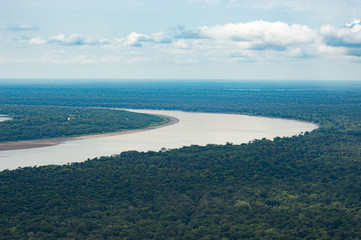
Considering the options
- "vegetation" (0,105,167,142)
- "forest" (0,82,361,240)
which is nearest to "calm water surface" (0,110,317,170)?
"vegetation" (0,105,167,142)

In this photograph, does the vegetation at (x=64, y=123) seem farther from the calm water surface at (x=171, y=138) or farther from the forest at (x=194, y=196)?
the forest at (x=194, y=196)

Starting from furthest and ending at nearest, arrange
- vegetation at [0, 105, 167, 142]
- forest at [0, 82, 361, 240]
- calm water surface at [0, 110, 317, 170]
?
1. vegetation at [0, 105, 167, 142]
2. calm water surface at [0, 110, 317, 170]
3. forest at [0, 82, 361, 240]

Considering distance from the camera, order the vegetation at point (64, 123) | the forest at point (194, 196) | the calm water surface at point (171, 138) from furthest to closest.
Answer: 1. the vegetation at point (64, 123)
2. the calm water surface at point (171, 138)
3. the forest at point (194, 196)

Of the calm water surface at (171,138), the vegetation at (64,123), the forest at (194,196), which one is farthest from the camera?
the vegetation at (64,123)

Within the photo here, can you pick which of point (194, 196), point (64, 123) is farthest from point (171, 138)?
point (194, 196)

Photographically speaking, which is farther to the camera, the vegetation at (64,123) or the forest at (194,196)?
the vegetation at (64,123)

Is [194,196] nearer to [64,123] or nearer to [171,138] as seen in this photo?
[171,138]

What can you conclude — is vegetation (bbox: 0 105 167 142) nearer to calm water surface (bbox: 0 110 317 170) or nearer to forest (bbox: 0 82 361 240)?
calm water surface (bbox: 0 110 317 170)

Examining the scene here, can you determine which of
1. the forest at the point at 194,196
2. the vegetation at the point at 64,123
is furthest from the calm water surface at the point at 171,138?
the forest at the point at 194,196
